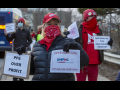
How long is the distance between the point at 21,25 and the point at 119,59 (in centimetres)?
399

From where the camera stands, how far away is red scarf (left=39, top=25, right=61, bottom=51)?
2521 millimetres

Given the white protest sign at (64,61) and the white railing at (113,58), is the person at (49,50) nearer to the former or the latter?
the white protest sign at (64,61)

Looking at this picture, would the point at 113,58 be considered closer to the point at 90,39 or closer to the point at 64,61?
the point at 90,39

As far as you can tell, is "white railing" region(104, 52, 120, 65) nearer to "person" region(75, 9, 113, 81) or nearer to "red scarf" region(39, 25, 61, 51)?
"person" region(75, 9, 113, 81)

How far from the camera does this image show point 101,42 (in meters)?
3.67

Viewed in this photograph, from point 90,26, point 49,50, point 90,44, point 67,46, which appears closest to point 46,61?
point 49,50

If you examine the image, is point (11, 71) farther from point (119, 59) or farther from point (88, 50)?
point (119, 59)

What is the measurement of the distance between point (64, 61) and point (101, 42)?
1.61 metres

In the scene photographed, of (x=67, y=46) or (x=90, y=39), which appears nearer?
(x=67, y=46)

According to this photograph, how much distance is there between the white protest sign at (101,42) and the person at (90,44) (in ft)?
0.28

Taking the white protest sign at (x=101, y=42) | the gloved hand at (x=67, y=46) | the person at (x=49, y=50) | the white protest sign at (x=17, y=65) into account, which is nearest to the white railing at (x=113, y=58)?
the white protest sign at (x=101, y=42)

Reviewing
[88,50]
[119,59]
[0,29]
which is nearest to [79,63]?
[88,50]

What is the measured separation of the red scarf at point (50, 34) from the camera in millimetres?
2521
